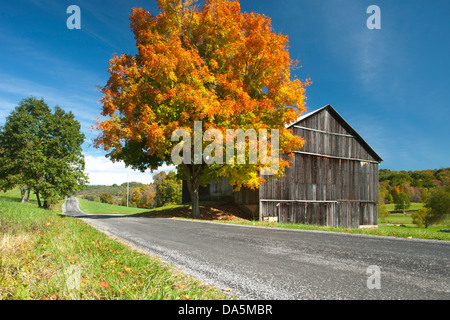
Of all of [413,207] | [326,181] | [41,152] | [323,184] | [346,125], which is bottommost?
[413,207]

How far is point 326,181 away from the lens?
990 inches

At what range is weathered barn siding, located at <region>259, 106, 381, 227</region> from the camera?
22.8 meters

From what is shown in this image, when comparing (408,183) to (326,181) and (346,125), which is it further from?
(326,181)

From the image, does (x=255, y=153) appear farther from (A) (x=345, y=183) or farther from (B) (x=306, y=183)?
(A) (x=345, y=183)

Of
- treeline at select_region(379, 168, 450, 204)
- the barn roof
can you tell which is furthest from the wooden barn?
treeline at select_region(379, 168, 450, 204)

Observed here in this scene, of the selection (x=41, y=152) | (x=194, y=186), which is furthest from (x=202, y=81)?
(x=41, y=152)

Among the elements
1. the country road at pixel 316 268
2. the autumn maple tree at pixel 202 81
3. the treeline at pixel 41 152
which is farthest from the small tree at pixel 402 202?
the country road at pixel 316 268

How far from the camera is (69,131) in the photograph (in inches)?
1296

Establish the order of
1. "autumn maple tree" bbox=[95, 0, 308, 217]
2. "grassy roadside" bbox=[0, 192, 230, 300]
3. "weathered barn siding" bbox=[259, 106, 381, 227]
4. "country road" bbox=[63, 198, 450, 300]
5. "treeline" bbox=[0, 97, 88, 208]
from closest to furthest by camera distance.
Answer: "grassy roadside" bbox=[0, 192, 230, 300] < "country road" bbox=[63, 198, 450, 300] < "autumn maple tree" bbox=[95, 0, 308, 217] < "weathered barn siding" bbox=[259, 106, 381, 227] < "treeline" bbox=[0, 97, 88, 208]

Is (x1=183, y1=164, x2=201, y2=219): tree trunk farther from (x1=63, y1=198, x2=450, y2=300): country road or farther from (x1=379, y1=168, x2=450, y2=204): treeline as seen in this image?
(x1=379, y1=168, x2=450, y2=204): treeline

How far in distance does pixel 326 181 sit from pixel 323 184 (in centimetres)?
49

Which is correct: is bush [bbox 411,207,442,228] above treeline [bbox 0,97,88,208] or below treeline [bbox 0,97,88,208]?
below

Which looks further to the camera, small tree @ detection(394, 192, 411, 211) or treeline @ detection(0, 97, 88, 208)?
small tree @ detection(394, 192, 411, 211)
